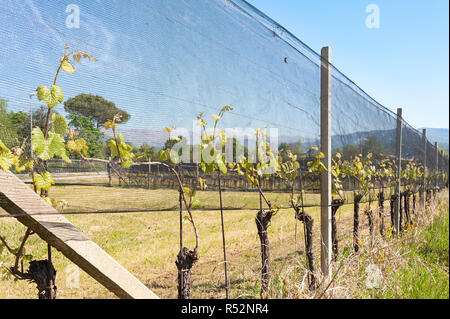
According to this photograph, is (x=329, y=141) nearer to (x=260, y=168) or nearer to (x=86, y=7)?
(x=260, y=168)

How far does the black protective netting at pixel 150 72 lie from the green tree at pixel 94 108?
0.02 metres

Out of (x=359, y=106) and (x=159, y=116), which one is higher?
(x=359, y=106)


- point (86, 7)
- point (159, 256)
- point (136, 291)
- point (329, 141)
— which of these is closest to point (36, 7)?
point (86, 7)

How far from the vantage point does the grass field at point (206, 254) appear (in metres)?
1.43

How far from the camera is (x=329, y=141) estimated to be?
2.40m

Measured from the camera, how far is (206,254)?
11.8ft

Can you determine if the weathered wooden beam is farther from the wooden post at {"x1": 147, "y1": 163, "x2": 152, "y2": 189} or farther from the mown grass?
the mown grass

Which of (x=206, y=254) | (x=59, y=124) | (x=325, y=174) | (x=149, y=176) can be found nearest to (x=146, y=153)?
(x=149, y=176)

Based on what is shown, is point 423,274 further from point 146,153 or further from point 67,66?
point 67,66

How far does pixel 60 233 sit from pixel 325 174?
183cm

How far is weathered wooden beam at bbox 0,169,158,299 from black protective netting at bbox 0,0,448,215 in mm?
85

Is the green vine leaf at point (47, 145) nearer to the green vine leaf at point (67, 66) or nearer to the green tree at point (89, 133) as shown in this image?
the green tree at point (89, 133)
